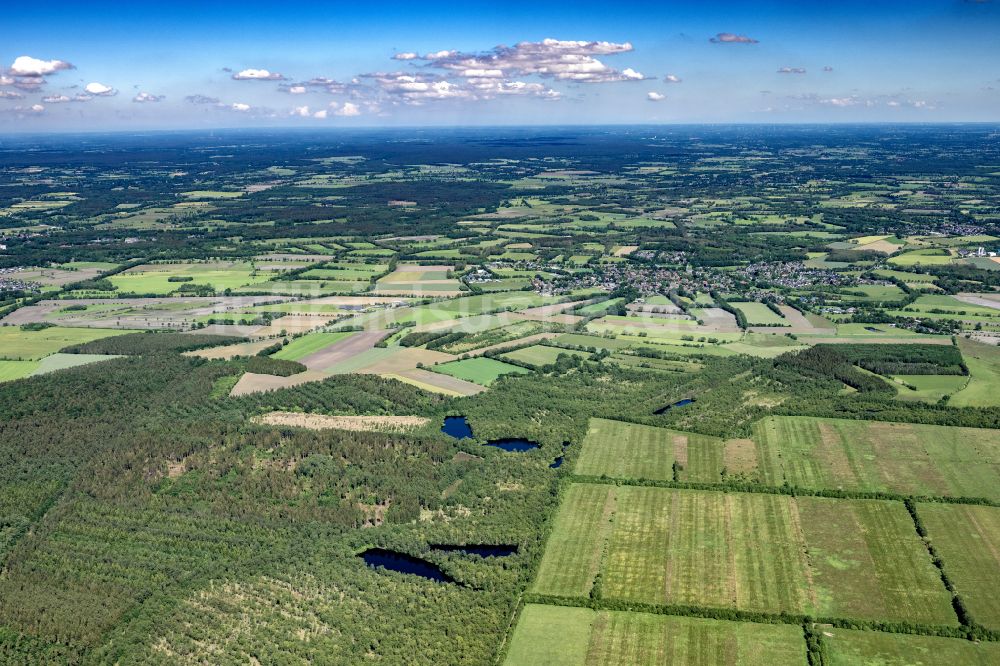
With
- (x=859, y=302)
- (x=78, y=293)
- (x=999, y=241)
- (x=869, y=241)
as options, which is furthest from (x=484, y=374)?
(x=999, y=241)

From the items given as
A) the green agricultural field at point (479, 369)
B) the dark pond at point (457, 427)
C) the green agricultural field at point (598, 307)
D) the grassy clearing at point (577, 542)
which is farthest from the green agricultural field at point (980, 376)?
the dark pond at point (457, 427)

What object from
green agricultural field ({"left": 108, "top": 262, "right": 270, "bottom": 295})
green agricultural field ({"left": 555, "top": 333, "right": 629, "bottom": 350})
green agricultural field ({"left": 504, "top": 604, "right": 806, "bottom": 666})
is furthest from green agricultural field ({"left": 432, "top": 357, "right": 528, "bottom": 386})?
green agricultural field ({"left": 108, "top": 262, "right": 270, "bottom": 295})

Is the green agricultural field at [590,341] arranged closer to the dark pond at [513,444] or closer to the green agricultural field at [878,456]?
the green agricultural field at [878,456]

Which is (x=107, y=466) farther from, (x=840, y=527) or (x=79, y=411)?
(x=840, y=527)

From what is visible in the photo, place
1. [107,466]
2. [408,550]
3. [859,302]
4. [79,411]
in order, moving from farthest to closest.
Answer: [859,302] → [79,411] → [107,466] → [408,550]

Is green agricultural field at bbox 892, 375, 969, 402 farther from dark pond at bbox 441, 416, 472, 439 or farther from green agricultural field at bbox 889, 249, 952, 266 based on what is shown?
green agricultural field at bbox 889, 249, 952, 266

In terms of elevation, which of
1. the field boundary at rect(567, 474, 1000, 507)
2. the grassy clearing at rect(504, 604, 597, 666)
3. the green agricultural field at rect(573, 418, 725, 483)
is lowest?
the grassy clearing at rect(504, 604, 597, 666)
